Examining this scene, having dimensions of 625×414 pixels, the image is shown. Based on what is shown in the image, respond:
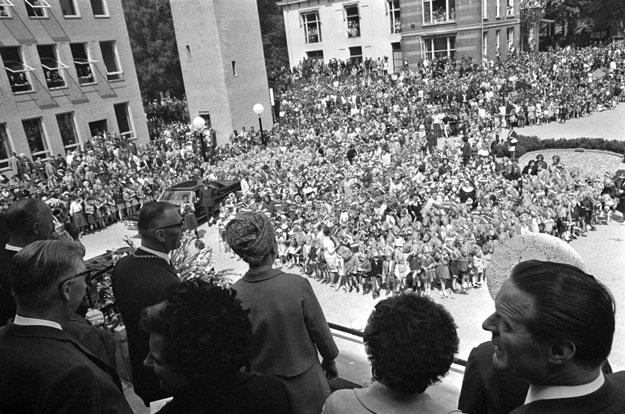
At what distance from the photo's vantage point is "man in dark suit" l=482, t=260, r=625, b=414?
151cm

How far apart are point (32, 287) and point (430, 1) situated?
37.7 m

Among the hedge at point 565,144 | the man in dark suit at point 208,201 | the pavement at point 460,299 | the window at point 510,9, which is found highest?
the window at point 510,9

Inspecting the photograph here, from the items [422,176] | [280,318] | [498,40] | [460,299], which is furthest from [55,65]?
[498,40]

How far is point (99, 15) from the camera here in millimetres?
25672

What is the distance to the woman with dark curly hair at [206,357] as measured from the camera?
187 centimetres

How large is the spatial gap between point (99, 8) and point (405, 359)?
2899 centimetres

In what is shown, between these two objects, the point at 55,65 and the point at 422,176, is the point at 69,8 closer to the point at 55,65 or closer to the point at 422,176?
the point at 55,65

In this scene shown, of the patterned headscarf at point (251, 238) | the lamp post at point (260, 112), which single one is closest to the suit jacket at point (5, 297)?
the patterned headscarf at point (251, 238)

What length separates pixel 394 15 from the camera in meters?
Result: 38.5

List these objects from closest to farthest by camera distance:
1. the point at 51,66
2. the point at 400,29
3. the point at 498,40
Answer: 1. the point at 51,66
2. the point at 498,40
3. the point at 400,29

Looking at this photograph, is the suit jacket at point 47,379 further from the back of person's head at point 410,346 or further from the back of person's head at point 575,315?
the back of person's head at point 575,315

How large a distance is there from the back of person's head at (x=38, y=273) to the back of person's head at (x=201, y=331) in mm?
590

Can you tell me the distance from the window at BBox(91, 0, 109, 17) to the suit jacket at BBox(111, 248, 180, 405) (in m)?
26.8

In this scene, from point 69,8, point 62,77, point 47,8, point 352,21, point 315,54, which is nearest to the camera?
point 47,8
